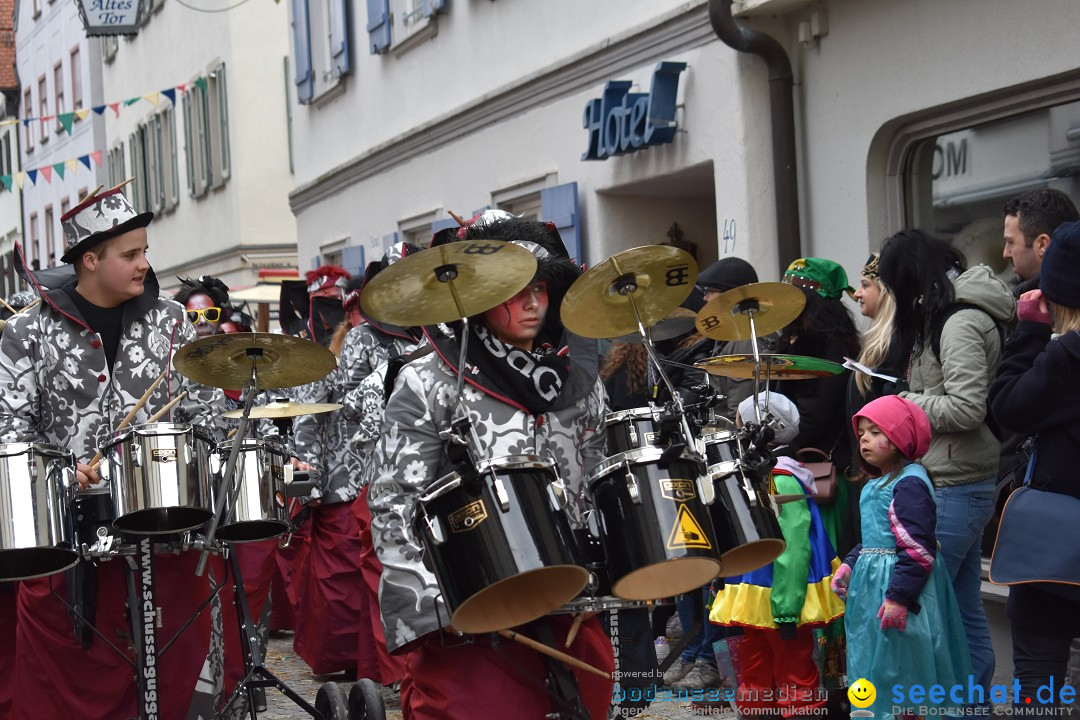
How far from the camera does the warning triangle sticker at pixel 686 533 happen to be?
11.6 ft

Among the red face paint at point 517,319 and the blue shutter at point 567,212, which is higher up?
the blue shutter at point 567,212

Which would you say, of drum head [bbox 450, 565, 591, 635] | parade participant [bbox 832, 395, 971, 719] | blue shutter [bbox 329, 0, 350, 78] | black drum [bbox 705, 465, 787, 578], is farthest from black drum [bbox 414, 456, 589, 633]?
blue shutter [bbox 329, 0, 350, 78]

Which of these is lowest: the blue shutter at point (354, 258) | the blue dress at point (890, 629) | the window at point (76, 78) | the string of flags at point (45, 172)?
the blue dress at point (890, 629)

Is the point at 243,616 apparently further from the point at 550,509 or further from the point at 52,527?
the point at 550,509

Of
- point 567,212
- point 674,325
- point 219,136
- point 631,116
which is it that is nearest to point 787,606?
point 674,325

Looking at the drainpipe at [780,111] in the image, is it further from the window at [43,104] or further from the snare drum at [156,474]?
the window at [43,104]

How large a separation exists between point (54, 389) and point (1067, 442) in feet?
11.5

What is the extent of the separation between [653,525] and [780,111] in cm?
599

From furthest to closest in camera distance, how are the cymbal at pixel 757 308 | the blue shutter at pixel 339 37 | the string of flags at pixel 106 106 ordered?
the string of flags at pixel 106 106 < the blue shutter at pixel 339 37 < the cymbal at pixel 757 308

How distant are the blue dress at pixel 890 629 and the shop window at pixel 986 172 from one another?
8.60 feet

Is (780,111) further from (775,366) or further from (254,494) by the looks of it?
(254,494)

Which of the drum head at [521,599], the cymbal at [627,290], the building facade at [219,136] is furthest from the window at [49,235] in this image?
the drum head at [521,599]

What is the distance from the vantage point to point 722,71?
9.47m

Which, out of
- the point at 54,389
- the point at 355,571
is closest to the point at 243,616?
the point at 54,389
